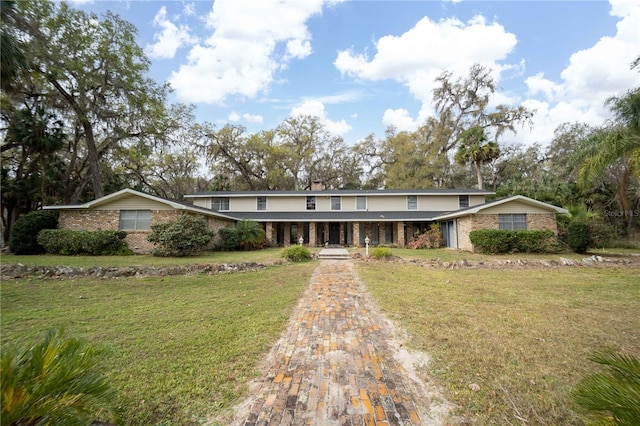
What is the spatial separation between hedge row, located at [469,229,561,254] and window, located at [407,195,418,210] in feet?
23.8

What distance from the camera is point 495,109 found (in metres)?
28.7

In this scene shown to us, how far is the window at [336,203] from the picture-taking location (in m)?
22.8

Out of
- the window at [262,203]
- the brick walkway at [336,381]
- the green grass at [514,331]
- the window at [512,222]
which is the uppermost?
the window at [262,203]

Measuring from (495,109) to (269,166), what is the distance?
2622 centimetres

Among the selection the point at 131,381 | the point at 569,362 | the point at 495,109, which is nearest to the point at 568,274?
the point at 569,362

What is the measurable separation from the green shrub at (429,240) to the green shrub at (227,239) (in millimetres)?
12779

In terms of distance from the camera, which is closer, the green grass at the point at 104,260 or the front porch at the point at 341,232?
the green grass at the point at 104,260

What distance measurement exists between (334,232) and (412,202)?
23.1ft

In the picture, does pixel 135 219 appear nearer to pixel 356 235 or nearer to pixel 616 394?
pixel 356 235

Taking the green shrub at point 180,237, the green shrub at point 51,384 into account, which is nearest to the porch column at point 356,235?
the green shrub at point 180,237

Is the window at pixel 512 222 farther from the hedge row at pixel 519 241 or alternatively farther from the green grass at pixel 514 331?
the green grass at pixel 514 331

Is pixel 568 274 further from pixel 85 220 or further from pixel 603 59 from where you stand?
pixel 85 220

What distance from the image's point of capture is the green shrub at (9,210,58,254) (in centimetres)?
1401

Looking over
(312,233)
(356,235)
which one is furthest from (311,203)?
(356,235)
